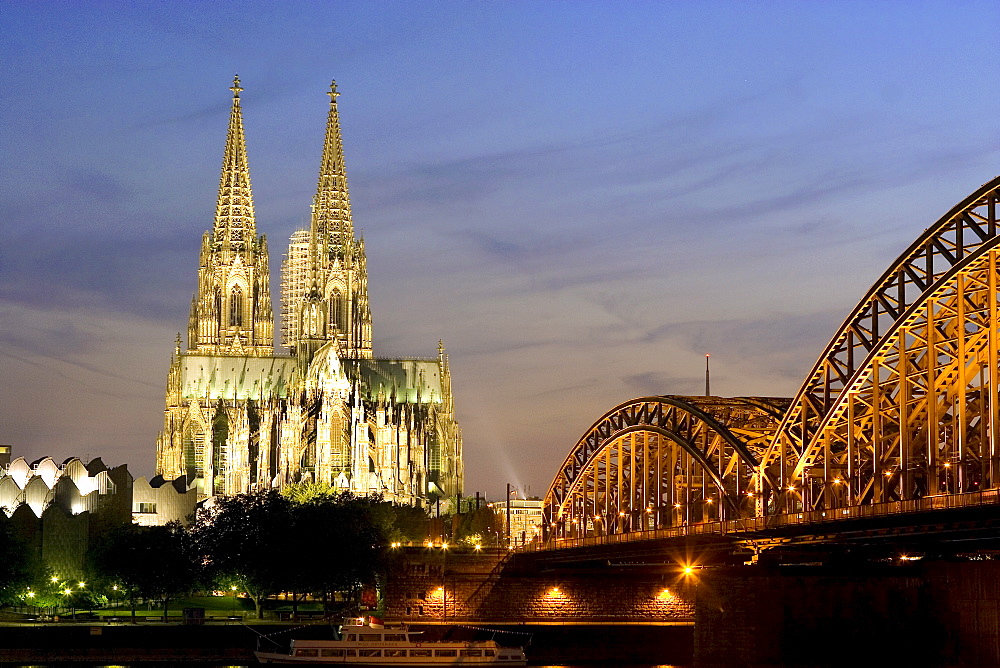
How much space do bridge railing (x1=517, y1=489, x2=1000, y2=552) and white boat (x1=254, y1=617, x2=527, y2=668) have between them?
26.7 ft

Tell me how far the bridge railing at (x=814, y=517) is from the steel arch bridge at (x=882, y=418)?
819 millimetres

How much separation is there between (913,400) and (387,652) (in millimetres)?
36632

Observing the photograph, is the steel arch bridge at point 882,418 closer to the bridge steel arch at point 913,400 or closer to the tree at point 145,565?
the bridge steel arch at point 913,400

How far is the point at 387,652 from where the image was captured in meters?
88.8

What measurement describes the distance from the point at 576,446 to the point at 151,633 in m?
29.3

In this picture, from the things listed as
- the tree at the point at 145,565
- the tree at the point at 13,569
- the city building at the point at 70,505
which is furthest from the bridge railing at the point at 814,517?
the city building at the point at 70,505

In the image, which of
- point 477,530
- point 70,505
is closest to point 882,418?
point 70,505

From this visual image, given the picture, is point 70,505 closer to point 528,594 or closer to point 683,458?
point 528,594

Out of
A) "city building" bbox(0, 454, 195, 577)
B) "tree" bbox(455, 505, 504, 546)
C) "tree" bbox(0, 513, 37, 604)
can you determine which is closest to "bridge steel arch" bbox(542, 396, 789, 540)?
"tree" bbox(0, 513, 37, 604)

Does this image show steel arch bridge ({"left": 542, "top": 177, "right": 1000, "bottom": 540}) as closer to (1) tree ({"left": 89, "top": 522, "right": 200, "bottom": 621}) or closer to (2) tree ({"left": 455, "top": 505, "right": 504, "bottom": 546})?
(1) tree ({"left": 89, "top": 522, "right": 200, "bottom": 621})

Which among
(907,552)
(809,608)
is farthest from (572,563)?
(907,552)

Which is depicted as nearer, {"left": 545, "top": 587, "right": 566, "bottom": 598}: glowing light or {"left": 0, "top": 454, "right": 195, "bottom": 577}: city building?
{"left": 545, "top": 587, "right": 566, "bottom": 598}: glowing light

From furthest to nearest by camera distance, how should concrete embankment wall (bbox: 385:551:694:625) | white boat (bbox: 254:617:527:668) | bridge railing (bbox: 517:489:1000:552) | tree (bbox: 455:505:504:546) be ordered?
tree (bbox: 455:505:504:546)
concrete embankment wall (bbox: 385:551:694:625)
white boat (bbox: 254:617:527:668)
bridge railing (bbox: 517:489:1000:552)

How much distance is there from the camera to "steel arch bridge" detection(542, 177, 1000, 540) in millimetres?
57969
